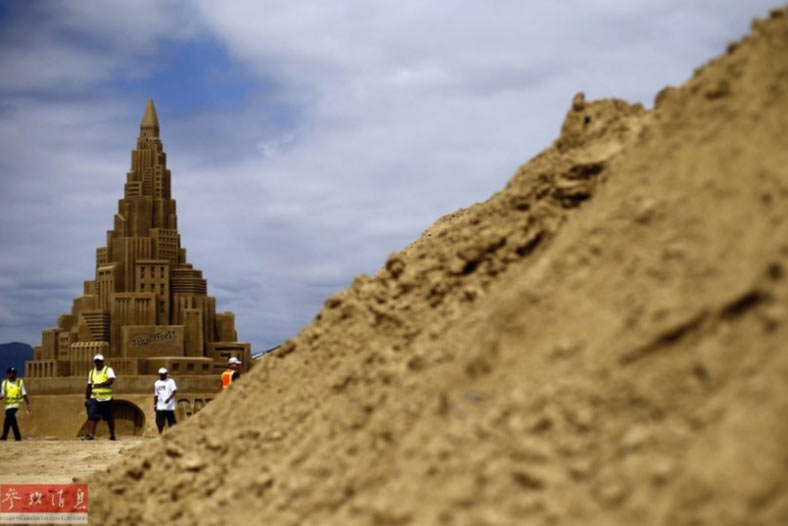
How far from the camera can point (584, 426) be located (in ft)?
11.9

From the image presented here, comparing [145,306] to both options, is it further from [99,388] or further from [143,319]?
[99,388]

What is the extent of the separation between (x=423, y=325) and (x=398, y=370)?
0.59m

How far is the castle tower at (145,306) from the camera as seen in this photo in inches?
1218

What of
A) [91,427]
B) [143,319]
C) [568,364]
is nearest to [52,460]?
[91,427]

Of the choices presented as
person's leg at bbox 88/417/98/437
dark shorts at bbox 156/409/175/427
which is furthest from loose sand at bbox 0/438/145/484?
dark shorts at bbox 156/409/175/427

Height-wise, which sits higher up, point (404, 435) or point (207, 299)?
point (207, 299)

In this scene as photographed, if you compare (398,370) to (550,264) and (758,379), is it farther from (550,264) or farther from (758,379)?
(758,379)

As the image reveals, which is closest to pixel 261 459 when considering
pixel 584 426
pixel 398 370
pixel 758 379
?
pixel 398 370

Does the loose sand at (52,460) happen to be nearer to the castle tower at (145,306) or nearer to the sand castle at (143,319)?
the sand castle at (143,319)

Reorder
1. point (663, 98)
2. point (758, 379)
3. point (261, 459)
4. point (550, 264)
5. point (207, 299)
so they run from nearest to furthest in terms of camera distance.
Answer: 1. point (758, 379)
2. point (550, 264)
3. point (261, 459)
4. point (663, 98)
5. point (207, 299)

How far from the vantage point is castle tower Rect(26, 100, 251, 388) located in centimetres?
3094

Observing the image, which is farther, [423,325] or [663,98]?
[663,98]

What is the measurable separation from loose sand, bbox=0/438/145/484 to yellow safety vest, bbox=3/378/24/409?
2.36 feet

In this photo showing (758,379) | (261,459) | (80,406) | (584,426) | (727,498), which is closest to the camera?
(727,498)
